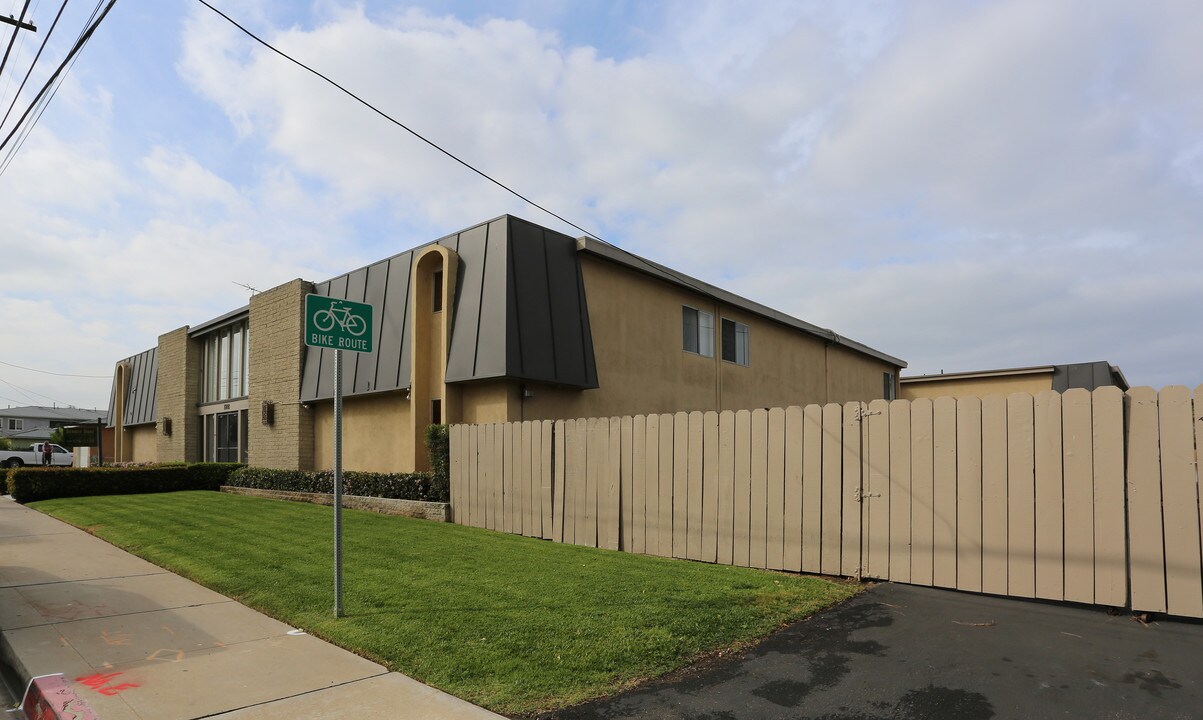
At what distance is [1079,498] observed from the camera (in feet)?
20.2

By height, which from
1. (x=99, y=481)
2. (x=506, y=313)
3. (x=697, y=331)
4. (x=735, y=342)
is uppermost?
(x=697, y=331)

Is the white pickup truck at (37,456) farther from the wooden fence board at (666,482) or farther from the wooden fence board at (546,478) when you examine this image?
the wooden fence board at (666,482)

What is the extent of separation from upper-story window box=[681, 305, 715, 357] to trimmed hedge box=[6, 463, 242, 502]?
13.8 metres

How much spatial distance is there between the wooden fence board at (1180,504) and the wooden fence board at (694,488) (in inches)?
178

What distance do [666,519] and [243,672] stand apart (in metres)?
5.30

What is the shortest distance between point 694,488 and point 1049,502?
12.6 feet

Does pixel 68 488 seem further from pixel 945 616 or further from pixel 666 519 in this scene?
pixel 945 616

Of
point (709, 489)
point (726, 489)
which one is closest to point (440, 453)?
point (709, 489)

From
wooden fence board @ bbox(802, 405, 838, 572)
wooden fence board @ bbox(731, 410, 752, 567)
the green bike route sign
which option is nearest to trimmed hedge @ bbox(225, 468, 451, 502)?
wooden fence board @ bbox(731, 410, 752, 567)

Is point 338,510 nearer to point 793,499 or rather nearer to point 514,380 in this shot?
point 793,499

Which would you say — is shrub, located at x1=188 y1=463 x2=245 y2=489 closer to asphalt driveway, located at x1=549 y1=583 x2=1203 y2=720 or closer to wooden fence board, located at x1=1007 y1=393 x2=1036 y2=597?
asphalt driveway, located at x1=549 y1=583 x2=1203 y2=720

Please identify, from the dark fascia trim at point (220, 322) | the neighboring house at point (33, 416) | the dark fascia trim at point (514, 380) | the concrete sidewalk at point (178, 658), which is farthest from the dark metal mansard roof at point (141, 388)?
the neighboring house at point (33, 416)

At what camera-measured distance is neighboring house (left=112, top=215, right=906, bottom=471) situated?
13906 mm

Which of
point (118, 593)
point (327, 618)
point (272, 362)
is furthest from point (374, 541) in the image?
point (272, 362)
